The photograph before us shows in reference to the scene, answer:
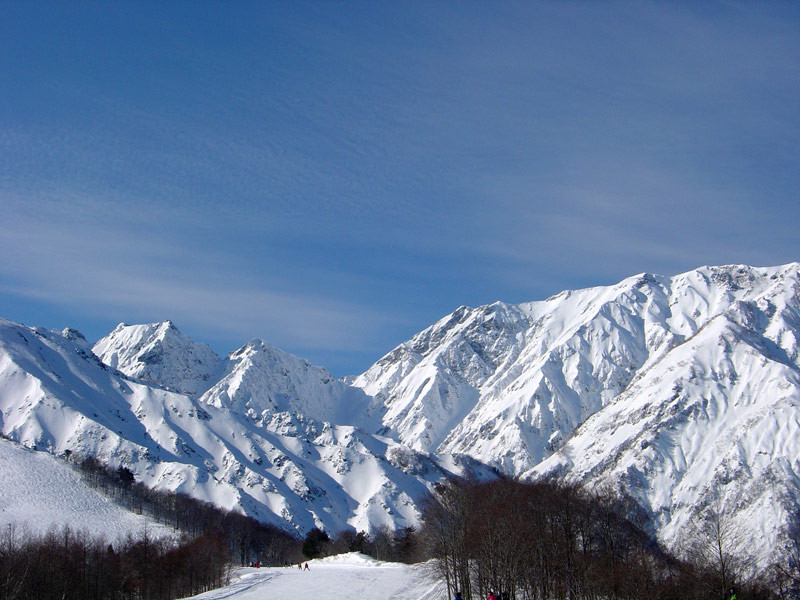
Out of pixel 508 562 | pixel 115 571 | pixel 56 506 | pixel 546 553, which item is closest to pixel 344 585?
pixel 546 553

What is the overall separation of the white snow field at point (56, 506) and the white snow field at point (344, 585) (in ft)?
231

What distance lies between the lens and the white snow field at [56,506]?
162 m

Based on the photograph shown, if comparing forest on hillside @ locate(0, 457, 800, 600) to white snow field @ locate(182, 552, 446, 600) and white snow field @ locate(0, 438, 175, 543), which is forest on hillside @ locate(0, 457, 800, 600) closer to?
white snow field @ locate(182, 552, 446, 600)

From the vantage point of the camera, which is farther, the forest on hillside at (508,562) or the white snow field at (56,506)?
the white snow field at (56,506)

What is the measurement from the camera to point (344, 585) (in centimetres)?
8575

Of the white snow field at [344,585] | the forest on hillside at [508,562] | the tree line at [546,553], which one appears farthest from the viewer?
the white snow field at [344,585]

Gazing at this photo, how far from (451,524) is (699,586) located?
2210cm

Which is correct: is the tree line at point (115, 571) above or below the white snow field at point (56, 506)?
below

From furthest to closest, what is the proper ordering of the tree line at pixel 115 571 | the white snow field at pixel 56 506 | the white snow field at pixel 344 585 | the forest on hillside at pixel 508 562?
the white snow field at pixel 56 506 → the tree line at pixel 115 571 → the white snow field at pixel 344 585 → the forest on hillside at pixel 508 562

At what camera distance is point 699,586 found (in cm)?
6888

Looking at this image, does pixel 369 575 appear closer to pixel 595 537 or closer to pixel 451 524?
pixel 451 524

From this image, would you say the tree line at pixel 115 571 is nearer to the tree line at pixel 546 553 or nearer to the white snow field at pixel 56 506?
the tree line at pixel 546 553

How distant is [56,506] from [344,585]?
11066 cm

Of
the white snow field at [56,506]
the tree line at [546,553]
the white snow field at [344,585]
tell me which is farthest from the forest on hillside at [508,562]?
the white snow field at [56,506]
